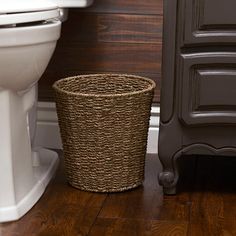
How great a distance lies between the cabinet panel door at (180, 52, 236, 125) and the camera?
1634 mm

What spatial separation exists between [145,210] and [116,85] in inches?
17.7

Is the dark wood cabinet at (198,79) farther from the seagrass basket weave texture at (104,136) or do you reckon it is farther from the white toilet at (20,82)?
the white toilet at (20,82)

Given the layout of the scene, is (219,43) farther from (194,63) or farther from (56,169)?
(56,169)

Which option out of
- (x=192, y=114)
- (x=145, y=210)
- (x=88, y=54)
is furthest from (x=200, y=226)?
(x=88, y=54)

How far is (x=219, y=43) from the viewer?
5.32ft

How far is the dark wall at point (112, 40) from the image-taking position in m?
2.05

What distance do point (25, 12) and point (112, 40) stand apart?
610 mm

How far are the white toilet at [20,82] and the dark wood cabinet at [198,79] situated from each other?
32cm

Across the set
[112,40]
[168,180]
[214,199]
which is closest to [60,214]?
[168,180]

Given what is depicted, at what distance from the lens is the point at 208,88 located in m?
1.65

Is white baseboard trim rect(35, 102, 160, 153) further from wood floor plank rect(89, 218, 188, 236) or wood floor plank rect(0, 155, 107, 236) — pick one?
wood floor plank rect(89, 218, 188, 236)

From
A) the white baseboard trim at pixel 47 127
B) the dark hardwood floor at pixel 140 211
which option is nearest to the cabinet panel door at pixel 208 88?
the dark hardwood floor at pixel 140 211

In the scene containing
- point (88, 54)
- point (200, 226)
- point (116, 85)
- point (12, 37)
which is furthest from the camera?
point (88, 54)

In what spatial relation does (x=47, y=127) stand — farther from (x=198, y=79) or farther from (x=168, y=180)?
(x=198, y=79)
